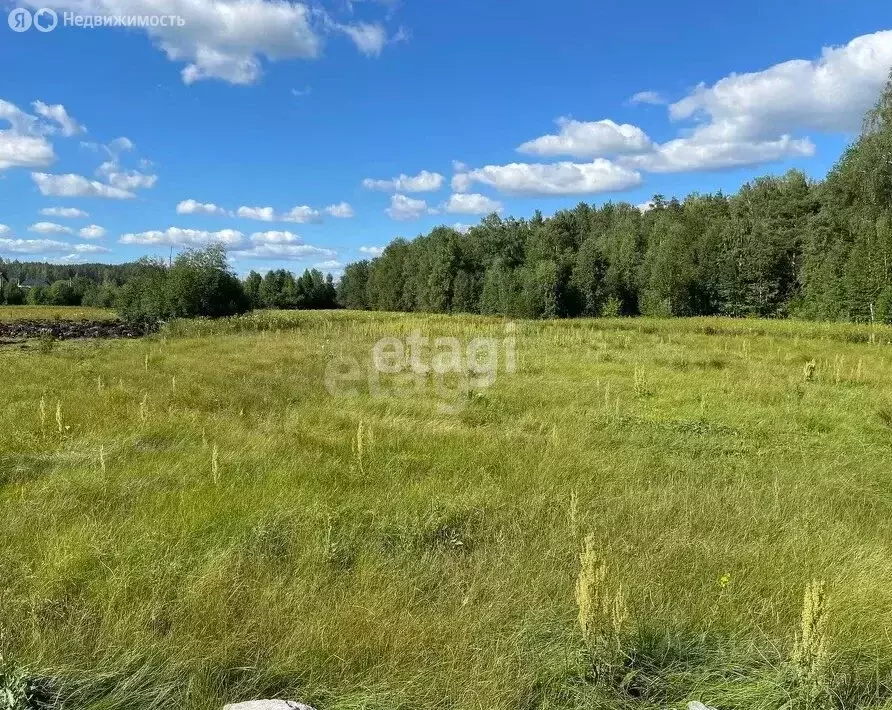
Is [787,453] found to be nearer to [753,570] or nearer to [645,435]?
[645,435]

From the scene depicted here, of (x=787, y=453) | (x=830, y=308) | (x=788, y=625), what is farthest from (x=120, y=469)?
(x=830, y=308)

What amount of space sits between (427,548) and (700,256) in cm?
4862

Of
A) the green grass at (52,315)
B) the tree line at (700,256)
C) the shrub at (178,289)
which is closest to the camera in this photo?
the tree line at (700,256)

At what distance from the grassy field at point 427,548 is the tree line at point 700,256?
2964 centimetres

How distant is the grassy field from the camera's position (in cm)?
260

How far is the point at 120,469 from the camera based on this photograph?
5.21 meters

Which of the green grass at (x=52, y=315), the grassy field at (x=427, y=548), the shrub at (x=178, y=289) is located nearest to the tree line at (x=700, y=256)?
the shrub at (x=178, y=289)

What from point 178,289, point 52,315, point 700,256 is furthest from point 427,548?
point 52,315

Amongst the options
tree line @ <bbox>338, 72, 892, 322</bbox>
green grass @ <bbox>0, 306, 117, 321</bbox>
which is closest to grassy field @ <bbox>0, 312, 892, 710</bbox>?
tree line @ <bbox>338, 72, 892, 322</bbox>

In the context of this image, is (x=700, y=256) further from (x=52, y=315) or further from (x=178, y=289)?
(x=52, y=315)

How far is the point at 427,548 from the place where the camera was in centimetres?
395

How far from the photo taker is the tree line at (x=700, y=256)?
3144 centimetres

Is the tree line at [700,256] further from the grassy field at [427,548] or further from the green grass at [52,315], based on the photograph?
the green grass at [52,315]

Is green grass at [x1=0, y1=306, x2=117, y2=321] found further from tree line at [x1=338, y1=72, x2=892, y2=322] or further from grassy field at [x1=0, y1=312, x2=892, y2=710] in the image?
grassy field at [x1=0, y1=312, x2=892, y2=710]
